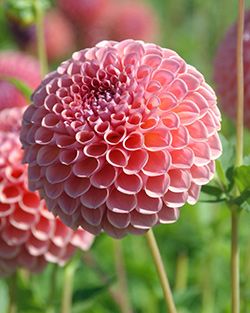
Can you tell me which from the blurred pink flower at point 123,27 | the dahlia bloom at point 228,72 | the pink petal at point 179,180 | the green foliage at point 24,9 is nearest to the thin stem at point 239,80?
the pink petal at point 179,180

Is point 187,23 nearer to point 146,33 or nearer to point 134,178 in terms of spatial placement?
point 146,33

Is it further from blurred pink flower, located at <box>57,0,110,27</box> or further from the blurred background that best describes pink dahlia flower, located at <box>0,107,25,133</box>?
blurred pink flower, located at <box>57,0,110,27</box>

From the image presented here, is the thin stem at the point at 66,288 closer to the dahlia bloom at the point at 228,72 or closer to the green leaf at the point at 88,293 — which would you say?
the green leaf at the point at 88,293

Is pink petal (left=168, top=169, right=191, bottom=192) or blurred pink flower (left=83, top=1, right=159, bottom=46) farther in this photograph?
blurred pink flower (left=83, top=1, right=159, bottom=46)

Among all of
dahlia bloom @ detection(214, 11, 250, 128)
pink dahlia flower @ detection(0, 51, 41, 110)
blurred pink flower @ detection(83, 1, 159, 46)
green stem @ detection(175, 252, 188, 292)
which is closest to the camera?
dahlia bloom @ detection(214, 11, 250, 128)

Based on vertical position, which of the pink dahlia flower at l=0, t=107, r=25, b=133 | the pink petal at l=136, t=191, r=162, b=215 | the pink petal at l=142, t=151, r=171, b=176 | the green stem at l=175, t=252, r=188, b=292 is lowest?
the green stem at l=175, t=252, r=188, b=292

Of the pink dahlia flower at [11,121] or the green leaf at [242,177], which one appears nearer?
the green leaf at [242,177]

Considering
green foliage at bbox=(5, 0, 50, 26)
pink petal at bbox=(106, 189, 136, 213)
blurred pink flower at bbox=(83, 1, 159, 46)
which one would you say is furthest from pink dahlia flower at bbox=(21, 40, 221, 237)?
blurred pink flower at bbox=(83, 1, 159, 46)
